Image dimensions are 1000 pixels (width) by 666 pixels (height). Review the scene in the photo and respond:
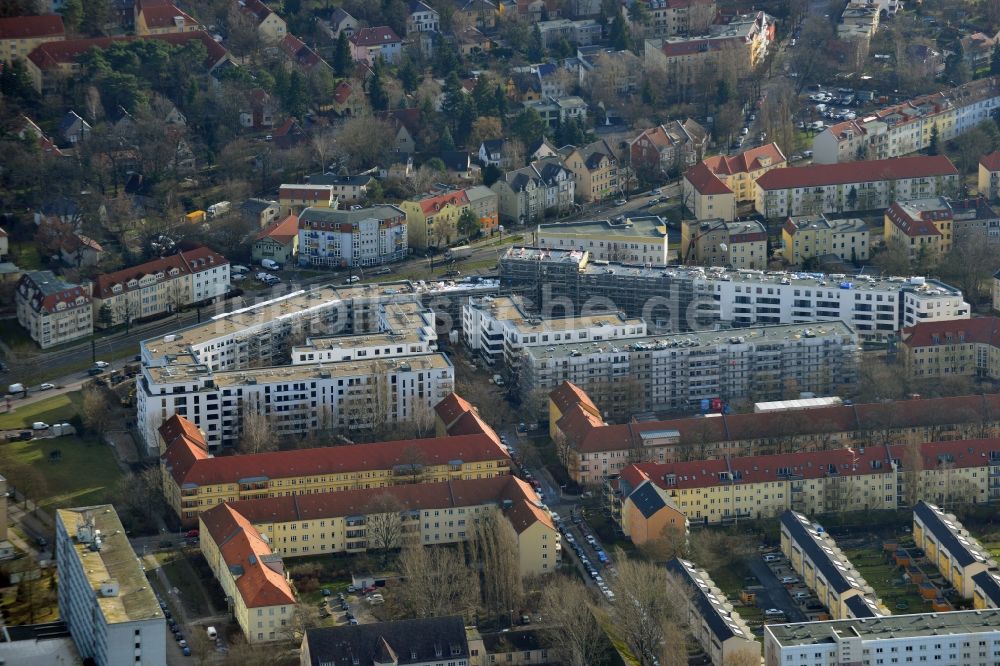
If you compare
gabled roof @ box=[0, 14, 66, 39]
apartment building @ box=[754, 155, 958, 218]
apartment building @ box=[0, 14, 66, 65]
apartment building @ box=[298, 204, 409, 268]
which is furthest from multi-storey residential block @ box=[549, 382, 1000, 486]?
gabled roof @ box=[0, 14, 66, 39]

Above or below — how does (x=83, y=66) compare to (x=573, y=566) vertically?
above

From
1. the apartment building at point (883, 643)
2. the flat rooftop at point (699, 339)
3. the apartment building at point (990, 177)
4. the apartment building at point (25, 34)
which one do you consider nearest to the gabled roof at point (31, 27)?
the apartment building at point (25, 34)

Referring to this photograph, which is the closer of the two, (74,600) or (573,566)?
(74,600)

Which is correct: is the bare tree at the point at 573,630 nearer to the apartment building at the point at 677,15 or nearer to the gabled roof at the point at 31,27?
the gabled roof at the point at 31,27

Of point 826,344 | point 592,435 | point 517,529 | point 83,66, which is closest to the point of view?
point 517,529

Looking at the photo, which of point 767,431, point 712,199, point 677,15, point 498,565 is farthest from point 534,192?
point 498,565

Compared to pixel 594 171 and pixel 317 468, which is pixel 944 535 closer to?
pixel 317 468

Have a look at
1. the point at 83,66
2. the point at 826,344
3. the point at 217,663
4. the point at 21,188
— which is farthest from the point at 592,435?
the point at 83,66

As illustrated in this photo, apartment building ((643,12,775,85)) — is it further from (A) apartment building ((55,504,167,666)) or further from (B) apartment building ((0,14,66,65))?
(A) apartment building ((55,504,167,666))

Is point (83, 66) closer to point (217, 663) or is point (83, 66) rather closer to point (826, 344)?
point (826, 344)
